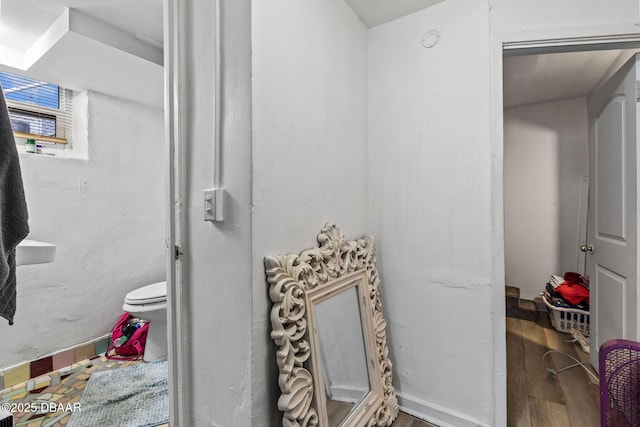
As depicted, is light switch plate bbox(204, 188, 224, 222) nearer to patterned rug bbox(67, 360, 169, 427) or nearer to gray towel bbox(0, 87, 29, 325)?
gray towel bbox(0, 87, 29, 325)

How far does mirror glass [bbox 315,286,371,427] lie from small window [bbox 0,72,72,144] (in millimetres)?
2504

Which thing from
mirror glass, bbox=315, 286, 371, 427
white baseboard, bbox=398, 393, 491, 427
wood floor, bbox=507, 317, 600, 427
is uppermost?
mirror glass, bbox=315, 286, 371, 427

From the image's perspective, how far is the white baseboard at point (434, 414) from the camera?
60.4 inches

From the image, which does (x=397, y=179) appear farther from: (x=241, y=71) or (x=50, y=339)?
(x=50, y=339)

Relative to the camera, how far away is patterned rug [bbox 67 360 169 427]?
1647mm

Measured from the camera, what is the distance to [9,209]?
95 cm

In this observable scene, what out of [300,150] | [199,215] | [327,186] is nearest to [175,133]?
[199,215]

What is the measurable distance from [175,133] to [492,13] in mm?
1606

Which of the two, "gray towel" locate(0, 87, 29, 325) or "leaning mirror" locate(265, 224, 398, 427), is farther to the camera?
"leaning mirror" locate(265, 224, 398, 427)

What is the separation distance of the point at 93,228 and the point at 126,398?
131 centimetres

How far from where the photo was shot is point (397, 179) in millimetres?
1730

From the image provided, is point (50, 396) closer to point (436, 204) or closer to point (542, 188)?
point (436, 204)

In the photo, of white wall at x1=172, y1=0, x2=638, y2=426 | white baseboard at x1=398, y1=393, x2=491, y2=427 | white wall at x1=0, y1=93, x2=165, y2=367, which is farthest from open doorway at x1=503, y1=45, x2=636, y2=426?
white wall at x1=0, y1=93, x2=165, y2=367

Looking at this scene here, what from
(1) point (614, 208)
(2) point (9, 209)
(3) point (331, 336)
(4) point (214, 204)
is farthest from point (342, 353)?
(1) point (614, 208)
